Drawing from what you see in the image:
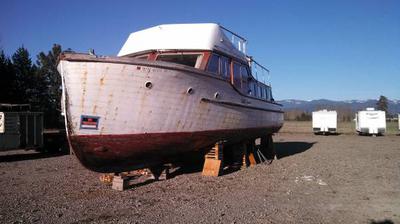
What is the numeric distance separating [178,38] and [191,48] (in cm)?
48

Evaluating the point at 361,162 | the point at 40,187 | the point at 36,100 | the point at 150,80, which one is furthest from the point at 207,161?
the point at 36,100

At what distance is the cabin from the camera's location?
386 inches

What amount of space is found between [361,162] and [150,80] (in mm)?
9223

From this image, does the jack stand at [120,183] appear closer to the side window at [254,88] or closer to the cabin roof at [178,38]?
the cabin roof at [178,38]

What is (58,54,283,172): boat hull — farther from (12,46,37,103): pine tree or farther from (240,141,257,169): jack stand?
(12,46,37,103): pine tree

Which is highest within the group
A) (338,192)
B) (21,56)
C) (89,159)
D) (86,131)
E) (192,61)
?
(21,56)

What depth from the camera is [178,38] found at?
10062 millimetres

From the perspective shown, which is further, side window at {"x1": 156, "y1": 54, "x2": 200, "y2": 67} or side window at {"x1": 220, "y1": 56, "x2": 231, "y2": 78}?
side window at {"x1": 220, "y1": 56, "x2": 231, "y2": 78}

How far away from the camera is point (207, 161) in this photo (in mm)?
10414

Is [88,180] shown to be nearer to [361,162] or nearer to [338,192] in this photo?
[338,192]

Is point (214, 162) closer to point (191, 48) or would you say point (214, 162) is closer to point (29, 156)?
point (191, 48)

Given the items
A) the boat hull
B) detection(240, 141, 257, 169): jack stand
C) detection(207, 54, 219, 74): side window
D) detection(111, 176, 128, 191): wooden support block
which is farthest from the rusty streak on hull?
detection(240, 141, 257, 169): jack stand

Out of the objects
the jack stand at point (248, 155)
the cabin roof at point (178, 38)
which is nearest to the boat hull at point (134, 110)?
the cabin roof at point (178, 38)

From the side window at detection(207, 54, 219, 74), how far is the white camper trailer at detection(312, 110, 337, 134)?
29796 mm
